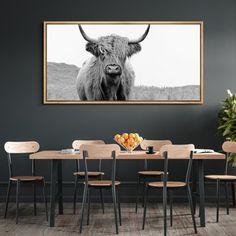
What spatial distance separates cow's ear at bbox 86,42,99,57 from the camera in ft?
22.1

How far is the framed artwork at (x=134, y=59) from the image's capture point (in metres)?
6.73

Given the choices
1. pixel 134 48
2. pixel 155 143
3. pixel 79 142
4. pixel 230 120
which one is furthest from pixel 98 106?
pixel 230 120

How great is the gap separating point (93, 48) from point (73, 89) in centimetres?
59

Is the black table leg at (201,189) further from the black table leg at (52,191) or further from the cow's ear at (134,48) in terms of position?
the cow's ear at (134,48)

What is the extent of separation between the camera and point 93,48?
6.75 metres

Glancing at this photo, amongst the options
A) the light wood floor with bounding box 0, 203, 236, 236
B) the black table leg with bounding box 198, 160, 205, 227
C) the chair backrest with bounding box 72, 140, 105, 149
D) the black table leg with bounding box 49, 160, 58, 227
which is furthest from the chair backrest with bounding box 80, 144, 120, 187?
the chair backrest with bounding box 72, 140, 105, 149

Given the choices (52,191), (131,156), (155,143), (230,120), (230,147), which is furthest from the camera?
(230,120)

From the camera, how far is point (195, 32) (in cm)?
673

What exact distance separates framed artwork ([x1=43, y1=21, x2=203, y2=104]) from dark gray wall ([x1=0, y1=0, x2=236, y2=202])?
10 cm

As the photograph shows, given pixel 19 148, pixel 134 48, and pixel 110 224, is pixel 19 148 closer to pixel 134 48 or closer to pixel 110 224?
pixel 110 224

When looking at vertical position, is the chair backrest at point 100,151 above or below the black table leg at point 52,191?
above

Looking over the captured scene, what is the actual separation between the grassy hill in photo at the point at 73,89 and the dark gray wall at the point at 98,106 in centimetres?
12

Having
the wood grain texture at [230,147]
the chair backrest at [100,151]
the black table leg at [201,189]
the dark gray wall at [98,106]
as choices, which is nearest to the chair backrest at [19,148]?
the dark gray wall at [98,106]

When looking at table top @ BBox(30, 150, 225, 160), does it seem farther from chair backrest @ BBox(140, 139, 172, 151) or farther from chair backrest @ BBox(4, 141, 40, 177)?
chair backrest @ BBox(140, 139, 172, 151)
